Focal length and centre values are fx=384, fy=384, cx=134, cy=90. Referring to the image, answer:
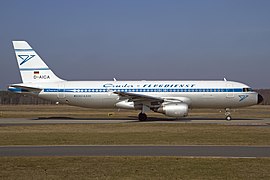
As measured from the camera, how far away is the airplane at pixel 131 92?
111ft

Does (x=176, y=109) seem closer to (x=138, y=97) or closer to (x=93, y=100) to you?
(x=138, y=97)

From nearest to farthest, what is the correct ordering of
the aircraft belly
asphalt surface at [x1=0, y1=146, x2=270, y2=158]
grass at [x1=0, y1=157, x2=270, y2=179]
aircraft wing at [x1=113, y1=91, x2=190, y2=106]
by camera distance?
grass at [x1=0, y1=157, x2=270, y2=179]
asphalt surface at [x1=0, y1=146, x2=270, y2=158]
aircraft wing at [x1=113, y1=91, x2=190, y2=106]
the aircraft belly

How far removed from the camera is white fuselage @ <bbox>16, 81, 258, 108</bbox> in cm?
3400

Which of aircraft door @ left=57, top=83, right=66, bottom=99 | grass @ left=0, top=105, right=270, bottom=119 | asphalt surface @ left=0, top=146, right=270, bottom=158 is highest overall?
aircraft door @ left=57, top=83, right=66, bottom=99

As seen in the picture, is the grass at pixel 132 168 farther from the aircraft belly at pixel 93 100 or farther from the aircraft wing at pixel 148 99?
the aircraft belly at pixel 93 100

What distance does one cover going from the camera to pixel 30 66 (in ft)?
120

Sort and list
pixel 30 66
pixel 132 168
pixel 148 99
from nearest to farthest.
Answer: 1. pixel 132 168
2. pixel 148 99
3. pixel 30 66

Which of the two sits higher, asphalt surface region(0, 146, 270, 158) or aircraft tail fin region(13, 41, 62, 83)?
aircraft tail fin region(13, 41, 62, 83)

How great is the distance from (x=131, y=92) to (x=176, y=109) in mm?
5155

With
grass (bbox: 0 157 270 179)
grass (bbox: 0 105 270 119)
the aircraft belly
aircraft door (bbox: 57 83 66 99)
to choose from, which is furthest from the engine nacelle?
grass (bbox: 0 157 270 179)

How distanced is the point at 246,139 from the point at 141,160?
26.5 ft

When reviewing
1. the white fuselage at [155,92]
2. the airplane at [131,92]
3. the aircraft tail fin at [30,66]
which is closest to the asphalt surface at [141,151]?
the airplane at [131,92]

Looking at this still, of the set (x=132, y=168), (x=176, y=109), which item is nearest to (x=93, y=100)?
(x=176, y=109)

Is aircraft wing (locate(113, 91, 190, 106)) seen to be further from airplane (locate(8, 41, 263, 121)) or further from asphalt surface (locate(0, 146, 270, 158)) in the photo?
asphalt surface (locate(0, 146, 270, 158))
